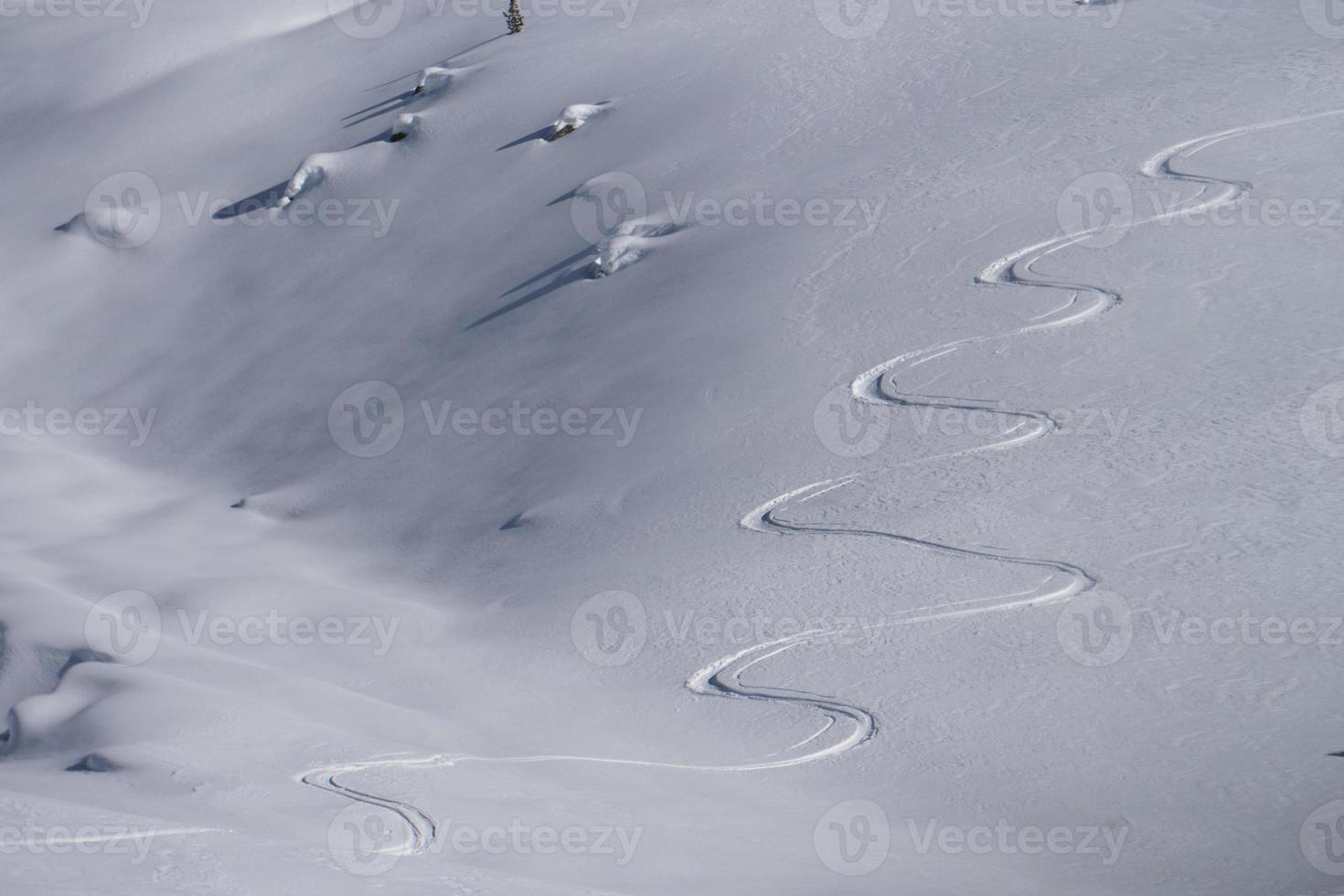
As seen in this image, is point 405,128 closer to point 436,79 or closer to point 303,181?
point 436,79

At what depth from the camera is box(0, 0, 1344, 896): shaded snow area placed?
5.48 m

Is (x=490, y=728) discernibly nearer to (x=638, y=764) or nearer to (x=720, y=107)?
(x=638, y=764)

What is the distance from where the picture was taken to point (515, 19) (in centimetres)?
1627

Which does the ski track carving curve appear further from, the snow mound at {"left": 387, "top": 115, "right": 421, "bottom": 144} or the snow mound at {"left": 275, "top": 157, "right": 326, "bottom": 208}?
the snow mound at {"left": 275, "top": 157, "right": 326, "bottom": 208}

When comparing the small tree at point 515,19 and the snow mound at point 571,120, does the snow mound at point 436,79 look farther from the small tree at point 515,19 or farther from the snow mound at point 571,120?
the snow mound at point 571,120

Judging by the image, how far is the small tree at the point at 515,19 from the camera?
16.1 metres

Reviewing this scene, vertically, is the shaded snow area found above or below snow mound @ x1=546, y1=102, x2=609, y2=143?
below

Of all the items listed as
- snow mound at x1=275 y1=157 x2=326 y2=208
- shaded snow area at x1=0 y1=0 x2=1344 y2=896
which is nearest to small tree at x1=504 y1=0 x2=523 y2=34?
shaded snow area at x1=0 y1=0 x2=1344 y2=896

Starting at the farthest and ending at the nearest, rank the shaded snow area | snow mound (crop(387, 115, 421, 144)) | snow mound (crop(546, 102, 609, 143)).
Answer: snow mound (crop(387, 115, 421, 144)) < snow mound (crop(546, 102, 609, 143)) < the shaded snow area

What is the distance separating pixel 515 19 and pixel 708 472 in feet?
31.1

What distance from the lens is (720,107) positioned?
13023 mm

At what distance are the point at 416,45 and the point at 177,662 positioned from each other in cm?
1201

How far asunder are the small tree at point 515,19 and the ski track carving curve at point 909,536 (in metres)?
8.73

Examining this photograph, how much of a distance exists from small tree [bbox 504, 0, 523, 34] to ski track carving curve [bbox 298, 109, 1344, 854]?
8.73 m
